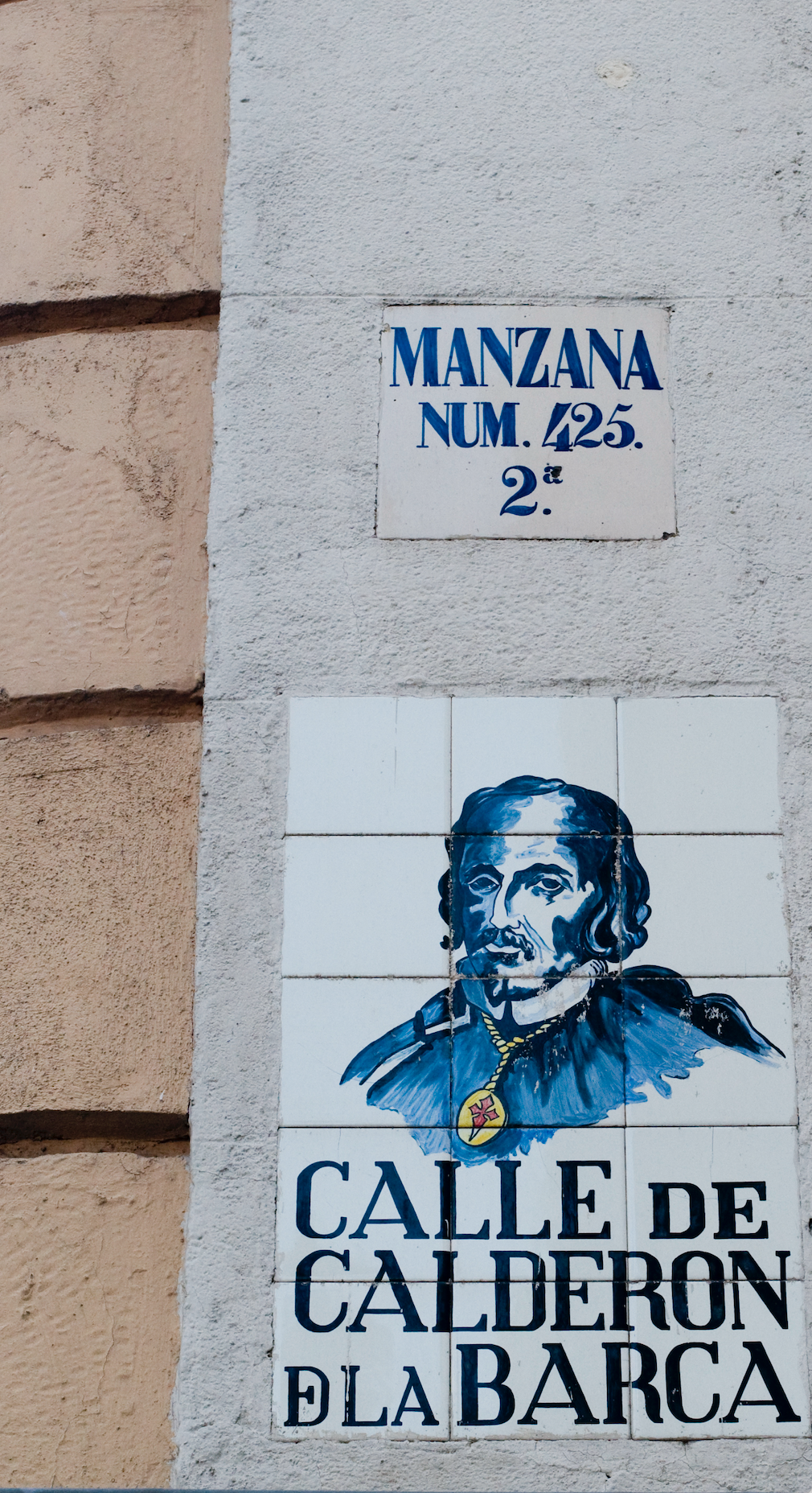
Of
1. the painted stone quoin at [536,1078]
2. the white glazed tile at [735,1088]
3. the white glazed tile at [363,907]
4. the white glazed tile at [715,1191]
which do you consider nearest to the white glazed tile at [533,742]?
the painted stone quoin at [536,1078]

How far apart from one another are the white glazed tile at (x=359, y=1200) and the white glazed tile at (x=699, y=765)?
844mm

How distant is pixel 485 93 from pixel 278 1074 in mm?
2459

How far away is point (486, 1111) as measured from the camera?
255 centimetres

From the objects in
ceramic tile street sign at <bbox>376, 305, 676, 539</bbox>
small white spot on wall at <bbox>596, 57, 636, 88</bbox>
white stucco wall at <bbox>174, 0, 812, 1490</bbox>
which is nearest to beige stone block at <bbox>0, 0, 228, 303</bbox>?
white stucco wall at <bbox>174, 0, 812, 1490</bbox>

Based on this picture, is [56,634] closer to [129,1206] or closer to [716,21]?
[129,1206]

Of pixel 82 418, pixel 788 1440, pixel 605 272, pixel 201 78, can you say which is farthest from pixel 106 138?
pixel 788 1440

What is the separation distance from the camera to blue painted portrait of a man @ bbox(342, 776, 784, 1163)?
8.36 feet

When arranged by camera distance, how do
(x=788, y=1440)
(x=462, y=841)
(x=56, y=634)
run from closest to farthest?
(x=788, y=1440) < (x=462, y=841) < (x=56, y=634)

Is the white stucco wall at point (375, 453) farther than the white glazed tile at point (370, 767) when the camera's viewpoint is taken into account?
No

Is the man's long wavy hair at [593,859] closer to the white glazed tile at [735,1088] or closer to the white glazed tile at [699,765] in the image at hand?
the white glazed tile at [699,765]

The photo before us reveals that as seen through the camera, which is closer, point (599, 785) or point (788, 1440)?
point (788, 1440)

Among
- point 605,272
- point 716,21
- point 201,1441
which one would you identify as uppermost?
point 716,21

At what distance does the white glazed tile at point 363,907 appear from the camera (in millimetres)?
2621

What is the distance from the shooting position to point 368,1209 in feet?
8.22
